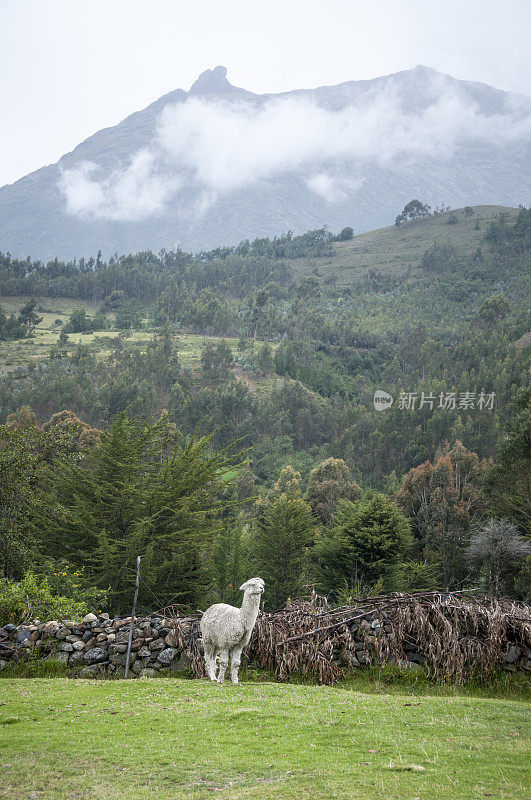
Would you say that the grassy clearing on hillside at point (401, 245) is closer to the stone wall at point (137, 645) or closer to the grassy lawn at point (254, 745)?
the stone wall at point (137, 645)

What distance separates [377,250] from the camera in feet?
536

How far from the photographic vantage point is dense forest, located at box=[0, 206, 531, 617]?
20938mm

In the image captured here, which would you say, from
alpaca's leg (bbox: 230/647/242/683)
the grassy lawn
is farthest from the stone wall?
the grassy lawn

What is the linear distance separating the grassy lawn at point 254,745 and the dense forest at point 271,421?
5734 mm

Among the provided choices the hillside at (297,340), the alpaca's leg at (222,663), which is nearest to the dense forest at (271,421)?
the hillside at (297,340)

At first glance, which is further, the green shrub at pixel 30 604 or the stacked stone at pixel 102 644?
the green shrub at pixel 30 604

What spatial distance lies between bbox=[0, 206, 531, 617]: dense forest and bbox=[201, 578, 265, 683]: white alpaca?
4.79 meters

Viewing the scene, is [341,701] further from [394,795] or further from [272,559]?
[272,559]

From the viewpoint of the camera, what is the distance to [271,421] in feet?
274

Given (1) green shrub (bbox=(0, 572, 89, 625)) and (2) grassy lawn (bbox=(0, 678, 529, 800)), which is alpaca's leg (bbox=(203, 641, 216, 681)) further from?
(1) green shrub (bbox=(0, 572, 89, 625))

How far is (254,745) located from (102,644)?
6.07m

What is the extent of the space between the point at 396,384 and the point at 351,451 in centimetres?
2593

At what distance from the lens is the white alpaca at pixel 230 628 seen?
10.4 meters

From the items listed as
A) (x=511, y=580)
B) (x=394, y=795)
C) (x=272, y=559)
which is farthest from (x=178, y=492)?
(x=511, y=580)
